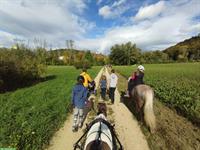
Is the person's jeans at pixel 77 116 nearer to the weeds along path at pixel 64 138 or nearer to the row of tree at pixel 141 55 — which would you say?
the weeds along path at pixel 64 138

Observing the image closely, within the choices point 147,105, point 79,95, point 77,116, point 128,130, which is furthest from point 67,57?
point 147,105

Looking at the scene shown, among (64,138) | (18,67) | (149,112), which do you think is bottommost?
(64,138)

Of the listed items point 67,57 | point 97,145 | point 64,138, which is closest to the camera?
point 97,145

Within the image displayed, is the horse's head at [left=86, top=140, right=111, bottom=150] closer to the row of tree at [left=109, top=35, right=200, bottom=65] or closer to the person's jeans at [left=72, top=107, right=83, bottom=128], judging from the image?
the person's jeans at [left=72, top=107, right=83, bottom=128]

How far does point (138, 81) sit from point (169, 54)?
115 metres

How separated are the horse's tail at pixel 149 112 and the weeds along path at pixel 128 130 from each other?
434 millimetres

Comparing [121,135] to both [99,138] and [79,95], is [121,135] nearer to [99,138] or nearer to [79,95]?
[79,95]

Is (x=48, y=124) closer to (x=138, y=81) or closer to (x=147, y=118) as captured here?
(x=147, y=118)

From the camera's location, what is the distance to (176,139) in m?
6.19

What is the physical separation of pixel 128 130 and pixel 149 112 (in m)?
1.02

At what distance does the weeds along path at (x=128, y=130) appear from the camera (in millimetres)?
5719

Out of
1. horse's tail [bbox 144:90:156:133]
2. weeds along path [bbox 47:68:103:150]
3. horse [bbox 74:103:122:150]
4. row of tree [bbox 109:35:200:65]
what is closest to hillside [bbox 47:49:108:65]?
row of tree [bbox 109:35:200:65]

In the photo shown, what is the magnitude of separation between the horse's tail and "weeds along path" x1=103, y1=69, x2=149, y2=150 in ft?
1.42

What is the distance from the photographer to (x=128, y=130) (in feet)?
22.5
